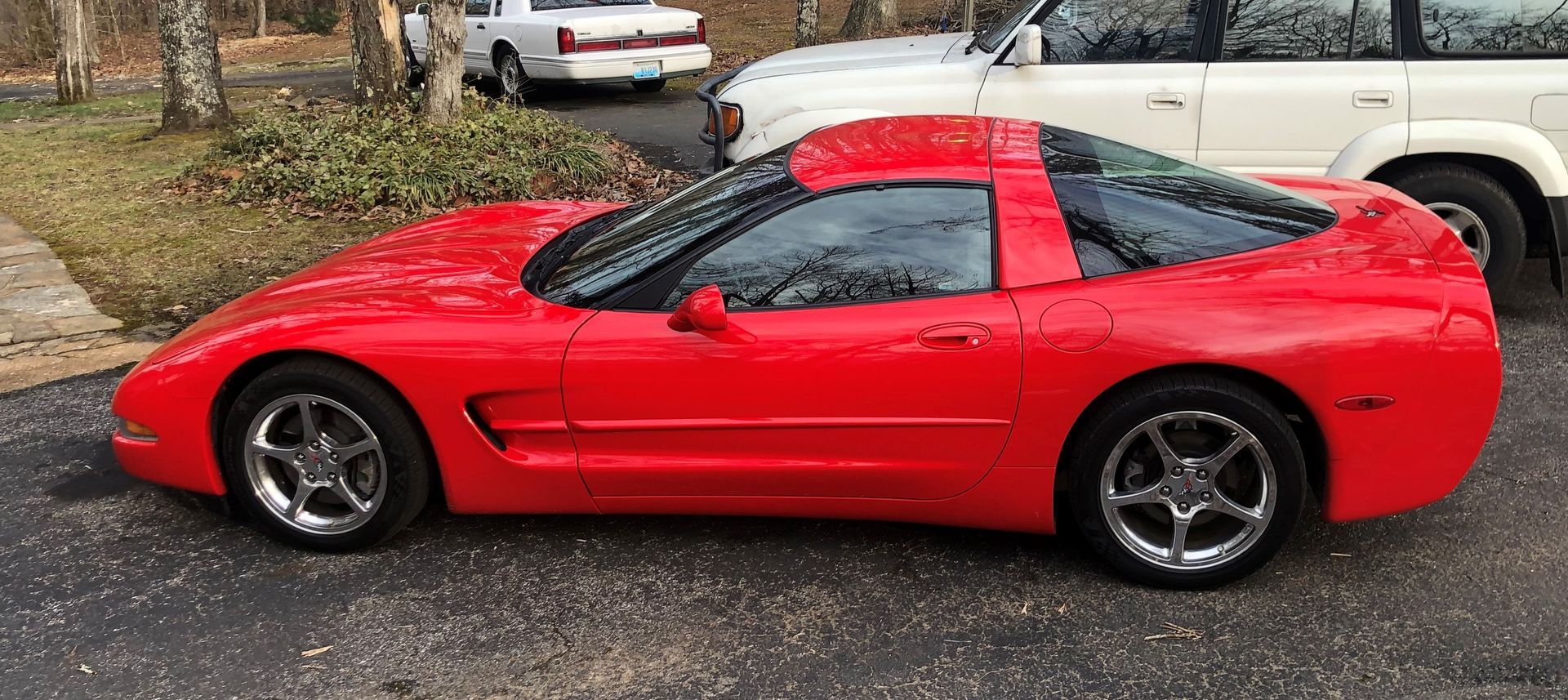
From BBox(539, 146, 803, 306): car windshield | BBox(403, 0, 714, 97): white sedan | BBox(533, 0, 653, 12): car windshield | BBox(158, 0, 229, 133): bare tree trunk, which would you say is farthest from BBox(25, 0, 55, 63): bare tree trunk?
BBox(539, 146, 803, 306): car windshield

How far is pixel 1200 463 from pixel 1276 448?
0.20 metres

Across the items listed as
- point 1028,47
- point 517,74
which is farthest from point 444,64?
point 1028,47

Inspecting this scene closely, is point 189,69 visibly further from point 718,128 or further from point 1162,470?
point 1162,470

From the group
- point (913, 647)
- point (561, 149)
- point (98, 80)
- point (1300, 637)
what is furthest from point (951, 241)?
point (98, 80)

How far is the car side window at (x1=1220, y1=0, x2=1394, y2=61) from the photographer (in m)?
5.44

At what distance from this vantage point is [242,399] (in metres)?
3.54

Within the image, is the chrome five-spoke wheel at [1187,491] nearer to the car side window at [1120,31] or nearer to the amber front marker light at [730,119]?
the car side window at [1120,31]

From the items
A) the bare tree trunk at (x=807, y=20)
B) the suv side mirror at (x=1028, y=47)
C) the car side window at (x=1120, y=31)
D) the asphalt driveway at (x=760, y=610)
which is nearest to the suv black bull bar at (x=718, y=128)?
the suv side mirror at (x=1028, y=47)

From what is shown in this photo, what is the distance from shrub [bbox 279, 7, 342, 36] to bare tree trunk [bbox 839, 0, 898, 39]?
17089 mm

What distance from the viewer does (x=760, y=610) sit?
3.30 m

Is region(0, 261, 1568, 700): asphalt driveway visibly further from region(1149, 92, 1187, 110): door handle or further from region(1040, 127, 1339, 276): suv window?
region(1149, 92, 1187, 110): door handle

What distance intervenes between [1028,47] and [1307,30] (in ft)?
4.32

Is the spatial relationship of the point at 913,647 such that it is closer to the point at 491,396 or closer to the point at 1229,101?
the point at 491,396

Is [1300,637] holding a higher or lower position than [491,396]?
lower
